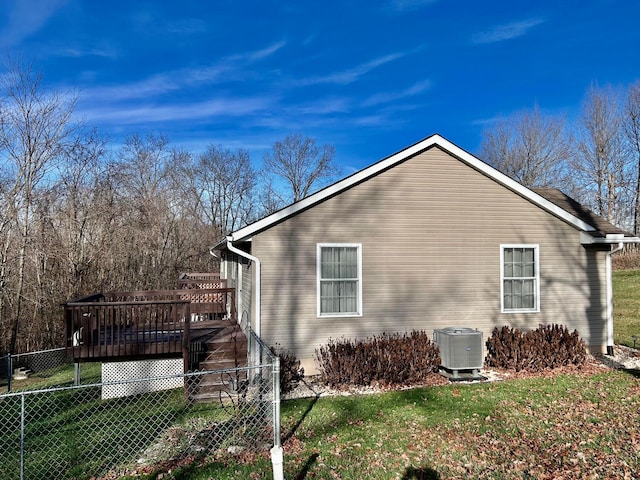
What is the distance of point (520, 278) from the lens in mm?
10203

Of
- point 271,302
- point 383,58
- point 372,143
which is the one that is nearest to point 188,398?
point 271,302

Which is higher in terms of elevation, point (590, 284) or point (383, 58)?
point (383, 58)

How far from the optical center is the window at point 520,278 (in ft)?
33.3

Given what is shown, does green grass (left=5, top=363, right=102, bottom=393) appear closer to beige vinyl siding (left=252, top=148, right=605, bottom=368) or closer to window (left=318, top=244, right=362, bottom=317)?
beige vinyl siding (left=252, top=148, right=605, bottom=368)

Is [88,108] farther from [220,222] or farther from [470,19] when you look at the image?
[220,222]

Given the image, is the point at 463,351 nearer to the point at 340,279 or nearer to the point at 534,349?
the point at 534,349

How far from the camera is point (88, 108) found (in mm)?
16141

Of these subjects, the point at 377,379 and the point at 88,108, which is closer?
the point at 377,379

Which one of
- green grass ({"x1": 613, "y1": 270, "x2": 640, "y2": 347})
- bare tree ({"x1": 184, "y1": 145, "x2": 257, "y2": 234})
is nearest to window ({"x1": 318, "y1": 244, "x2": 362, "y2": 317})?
green grass ({"x1": 613, "y1": 270, "x2": 640, "y2": 347})

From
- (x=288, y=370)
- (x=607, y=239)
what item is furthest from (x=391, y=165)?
(x=607, y=239)

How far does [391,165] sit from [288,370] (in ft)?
16.4

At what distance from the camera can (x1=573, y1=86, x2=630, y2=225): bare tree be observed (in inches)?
1183

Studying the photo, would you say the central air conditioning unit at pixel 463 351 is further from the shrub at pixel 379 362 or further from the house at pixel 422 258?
the house at pixel 422 258

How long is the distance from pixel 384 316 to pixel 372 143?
33.9 m
